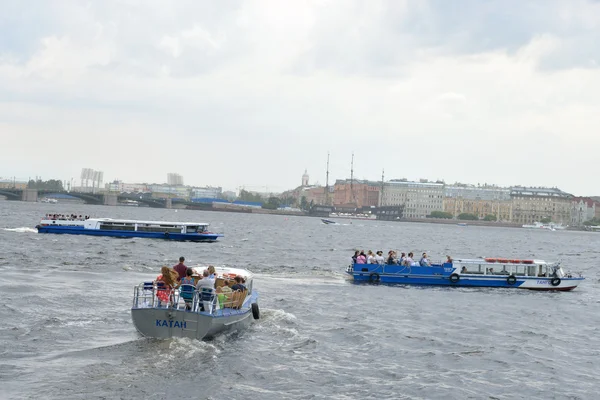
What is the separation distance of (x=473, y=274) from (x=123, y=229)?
46.1 metres

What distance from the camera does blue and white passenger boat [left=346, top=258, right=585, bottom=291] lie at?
50906 mm

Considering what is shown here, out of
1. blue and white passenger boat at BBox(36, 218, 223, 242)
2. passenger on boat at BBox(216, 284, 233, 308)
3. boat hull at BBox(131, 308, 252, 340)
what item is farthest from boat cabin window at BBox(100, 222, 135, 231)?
boat hull at BBox(131, 308, 252, 340)

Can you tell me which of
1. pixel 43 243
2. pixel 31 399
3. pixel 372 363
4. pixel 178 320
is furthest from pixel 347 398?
pixel 43 243

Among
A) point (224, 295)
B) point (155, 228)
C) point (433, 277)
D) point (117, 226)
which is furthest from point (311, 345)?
point (155, 228)

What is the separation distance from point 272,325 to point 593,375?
11432 mm

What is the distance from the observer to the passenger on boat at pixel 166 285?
26244 mm

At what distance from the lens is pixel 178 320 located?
25.8 m

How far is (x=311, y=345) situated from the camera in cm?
2888

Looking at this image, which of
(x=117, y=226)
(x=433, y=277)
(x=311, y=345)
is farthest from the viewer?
(x=117, y=226)

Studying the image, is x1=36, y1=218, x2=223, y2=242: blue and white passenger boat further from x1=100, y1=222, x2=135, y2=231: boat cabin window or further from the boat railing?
the boat railing

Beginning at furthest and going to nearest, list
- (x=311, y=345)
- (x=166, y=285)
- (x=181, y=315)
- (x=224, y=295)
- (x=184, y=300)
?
(x=311, y=345)
(x=224, y=295)
(x=166, y=285)
(x=184, y=300)
(x=181, y=315)

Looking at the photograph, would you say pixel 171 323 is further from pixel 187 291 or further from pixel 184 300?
pixel 187 291

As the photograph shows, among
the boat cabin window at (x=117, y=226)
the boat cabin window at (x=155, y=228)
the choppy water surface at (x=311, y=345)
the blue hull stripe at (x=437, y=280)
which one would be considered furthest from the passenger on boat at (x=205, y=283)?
the boat cabin window at (x=155, y=228)

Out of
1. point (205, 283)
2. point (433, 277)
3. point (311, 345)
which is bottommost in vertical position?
point (311, 345)
